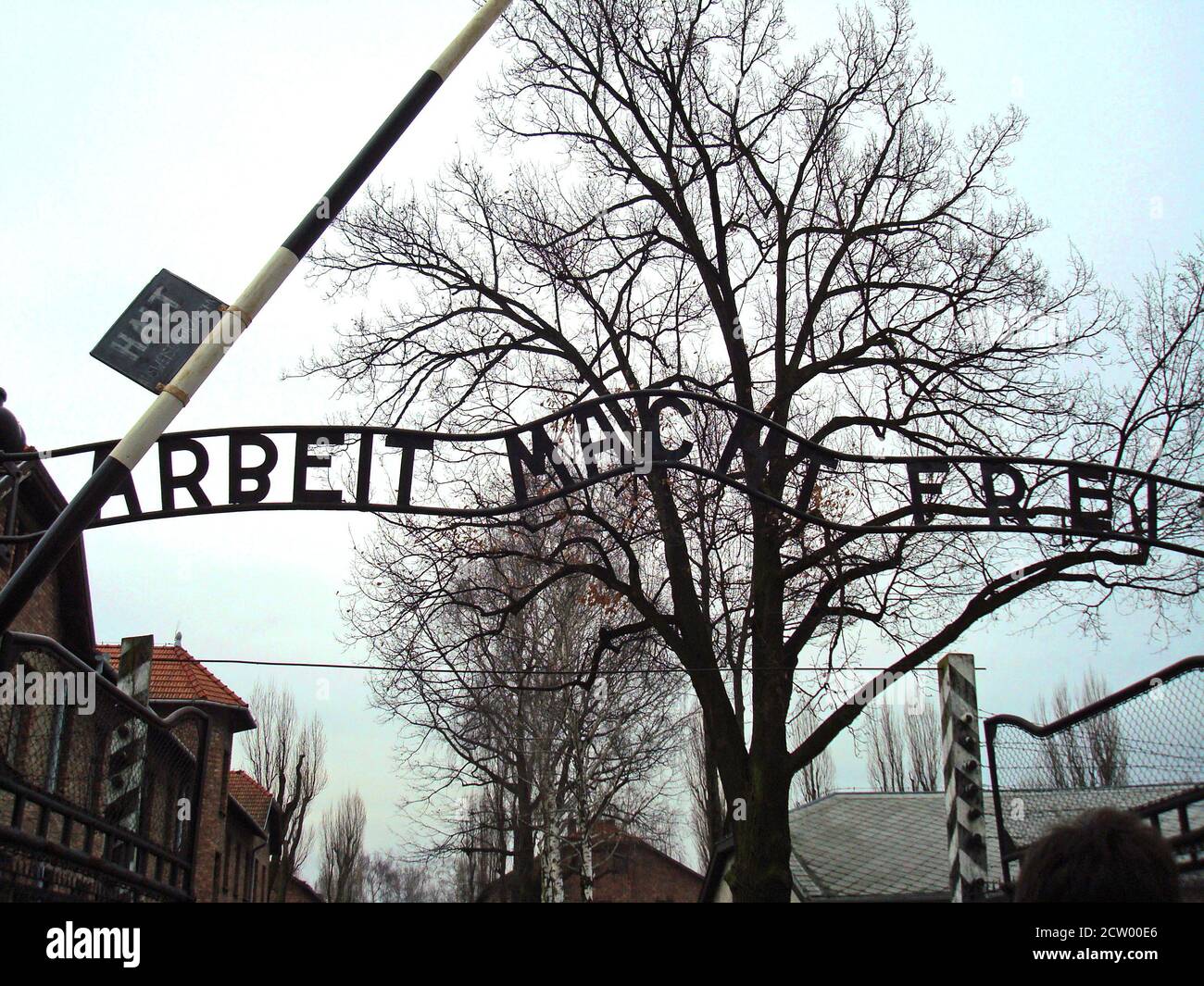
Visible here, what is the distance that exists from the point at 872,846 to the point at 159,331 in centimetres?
2006

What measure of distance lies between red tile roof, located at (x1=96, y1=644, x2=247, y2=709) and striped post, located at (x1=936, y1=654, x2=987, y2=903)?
23.5 m

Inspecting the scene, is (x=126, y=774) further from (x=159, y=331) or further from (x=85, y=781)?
(x=159, y=331)

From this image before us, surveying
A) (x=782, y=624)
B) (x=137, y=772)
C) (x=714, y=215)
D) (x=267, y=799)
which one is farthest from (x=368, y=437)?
(x=267, y=799)

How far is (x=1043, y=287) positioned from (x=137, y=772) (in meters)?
14.0

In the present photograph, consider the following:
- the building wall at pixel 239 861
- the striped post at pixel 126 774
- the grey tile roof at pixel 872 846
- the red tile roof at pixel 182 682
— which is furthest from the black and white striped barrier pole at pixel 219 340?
the building wall at pixel 239 861

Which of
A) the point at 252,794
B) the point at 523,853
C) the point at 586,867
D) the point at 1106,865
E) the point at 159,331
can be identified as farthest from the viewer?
the point at 252,794

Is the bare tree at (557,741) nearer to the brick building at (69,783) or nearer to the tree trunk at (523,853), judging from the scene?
the tree trunk at (523,853)

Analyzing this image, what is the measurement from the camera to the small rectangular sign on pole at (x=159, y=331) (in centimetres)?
539

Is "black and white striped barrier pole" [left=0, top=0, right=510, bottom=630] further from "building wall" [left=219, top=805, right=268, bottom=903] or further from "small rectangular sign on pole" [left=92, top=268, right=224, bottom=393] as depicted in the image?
"building wall" [left=219, top=805, right=268, bottom=903]

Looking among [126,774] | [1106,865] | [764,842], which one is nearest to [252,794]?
[764,842]

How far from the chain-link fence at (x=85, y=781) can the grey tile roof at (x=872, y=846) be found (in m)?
9.67

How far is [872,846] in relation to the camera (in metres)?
22.3

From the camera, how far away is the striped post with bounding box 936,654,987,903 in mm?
9383

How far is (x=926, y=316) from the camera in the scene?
17188 millimetres
